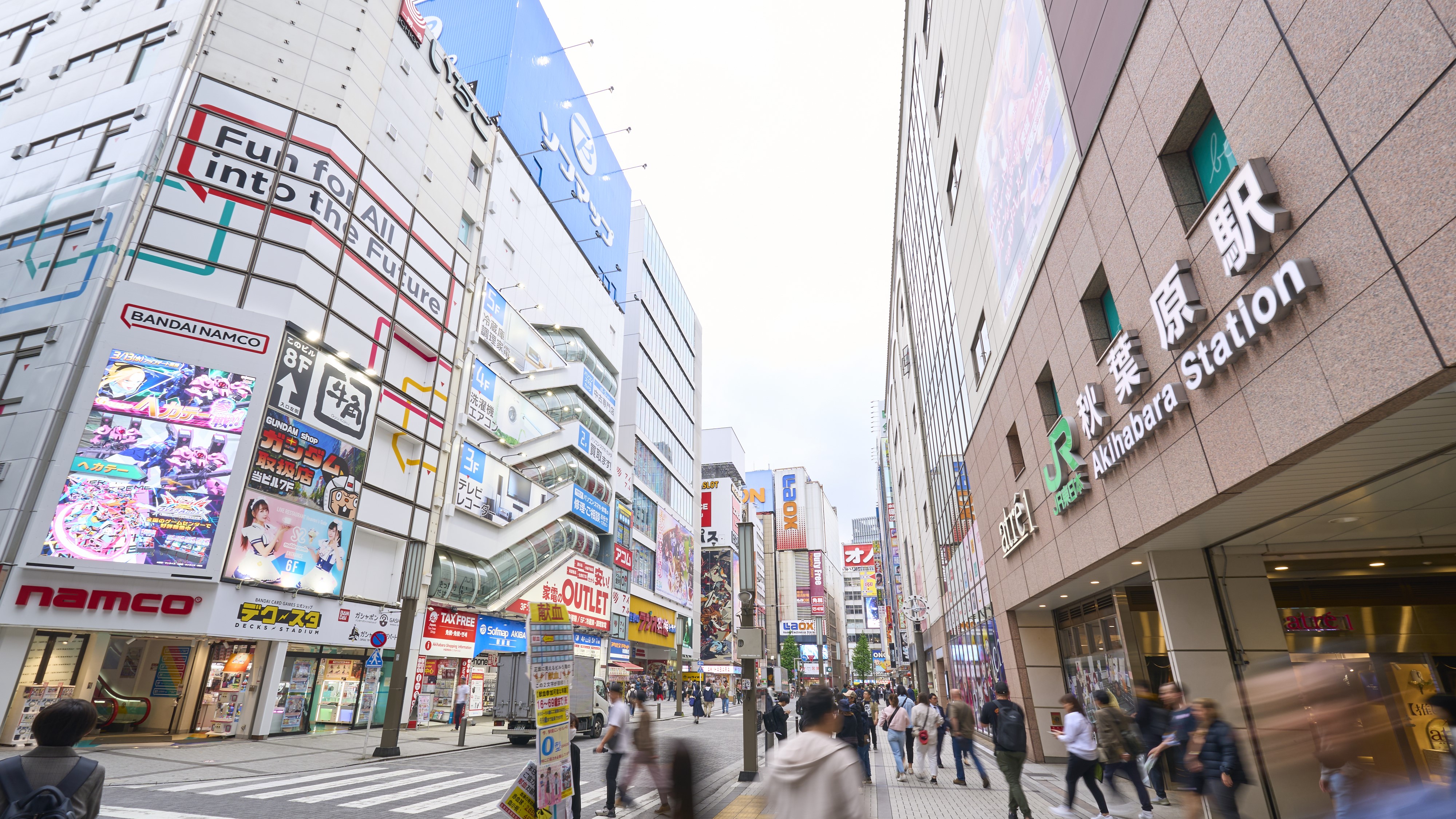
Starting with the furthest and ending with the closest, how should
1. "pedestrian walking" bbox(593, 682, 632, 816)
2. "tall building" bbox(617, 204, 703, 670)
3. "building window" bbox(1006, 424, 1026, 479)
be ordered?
"tall building" bbox(617, 204, 703, 670) → "building window" bbox(1006, 424, 1026, 479) → "pedestrian walking" bbox(593, 682, 632, 816)

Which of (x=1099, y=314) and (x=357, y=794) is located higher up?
(x=1099, y=314)

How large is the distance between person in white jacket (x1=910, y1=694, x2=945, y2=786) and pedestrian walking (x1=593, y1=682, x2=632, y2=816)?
7444 millimetres

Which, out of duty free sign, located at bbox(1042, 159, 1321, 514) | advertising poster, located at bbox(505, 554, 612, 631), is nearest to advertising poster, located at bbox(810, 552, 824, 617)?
advertising poster, located at bbox(505, 554, 612, 631)

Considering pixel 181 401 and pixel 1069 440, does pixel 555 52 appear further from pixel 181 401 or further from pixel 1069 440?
pixel 1069 440

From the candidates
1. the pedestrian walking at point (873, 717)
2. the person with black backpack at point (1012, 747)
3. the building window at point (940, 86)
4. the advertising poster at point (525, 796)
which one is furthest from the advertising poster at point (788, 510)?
the advertising poster at point (525, 796)

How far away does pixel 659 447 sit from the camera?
190ft

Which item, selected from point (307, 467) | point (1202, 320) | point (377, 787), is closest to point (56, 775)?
point (1202, 320)

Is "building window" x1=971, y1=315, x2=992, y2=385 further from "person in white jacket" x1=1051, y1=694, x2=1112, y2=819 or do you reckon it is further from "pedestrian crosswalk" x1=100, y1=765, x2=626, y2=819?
"pedestrian crosswalk" x1=100, y1=765, x2=626, y2=819

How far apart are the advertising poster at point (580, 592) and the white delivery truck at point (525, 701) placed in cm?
896

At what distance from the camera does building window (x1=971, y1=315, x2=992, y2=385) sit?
58.2 feet

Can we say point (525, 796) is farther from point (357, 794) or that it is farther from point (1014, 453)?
point (1014, 453)

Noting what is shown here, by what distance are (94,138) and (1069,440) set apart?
3044cm

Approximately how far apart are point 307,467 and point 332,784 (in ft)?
40.5

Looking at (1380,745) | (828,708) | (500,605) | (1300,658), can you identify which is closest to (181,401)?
(500,605)
